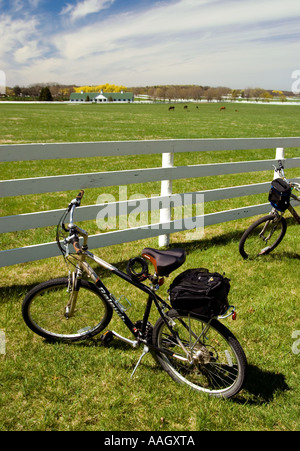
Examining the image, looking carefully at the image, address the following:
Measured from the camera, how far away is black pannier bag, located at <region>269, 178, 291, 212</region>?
16.5 feet

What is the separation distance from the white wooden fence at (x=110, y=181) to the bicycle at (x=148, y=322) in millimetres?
1181

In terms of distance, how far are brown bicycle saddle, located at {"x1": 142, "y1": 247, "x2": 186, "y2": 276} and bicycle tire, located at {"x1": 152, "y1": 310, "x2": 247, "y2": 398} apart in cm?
38

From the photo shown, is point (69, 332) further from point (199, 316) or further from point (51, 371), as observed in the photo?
point (199, 316)

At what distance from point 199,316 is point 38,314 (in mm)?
1760

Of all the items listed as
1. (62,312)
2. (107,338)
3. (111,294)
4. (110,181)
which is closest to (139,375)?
(107,338)

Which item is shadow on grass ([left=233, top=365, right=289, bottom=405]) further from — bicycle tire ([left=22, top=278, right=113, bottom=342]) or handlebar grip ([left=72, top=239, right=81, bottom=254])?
handlebar grip ([left=72, top=239, right=81, bottom=254])

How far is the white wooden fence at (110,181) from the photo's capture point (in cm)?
453

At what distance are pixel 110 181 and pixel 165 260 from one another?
2.63 metres

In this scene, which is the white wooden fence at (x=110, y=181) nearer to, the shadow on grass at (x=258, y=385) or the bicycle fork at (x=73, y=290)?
the bicycle fork at (x=73, y=290)

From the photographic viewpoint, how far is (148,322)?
10.7 ft

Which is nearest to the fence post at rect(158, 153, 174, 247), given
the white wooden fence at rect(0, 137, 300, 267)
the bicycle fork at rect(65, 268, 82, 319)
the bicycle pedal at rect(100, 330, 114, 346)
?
the white wooden fence at rect(0, 137, 300, 267)

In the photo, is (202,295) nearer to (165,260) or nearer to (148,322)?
(165,260)

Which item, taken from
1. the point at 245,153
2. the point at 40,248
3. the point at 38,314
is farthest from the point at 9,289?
the point at 245,153

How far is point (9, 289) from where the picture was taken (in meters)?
4.60
